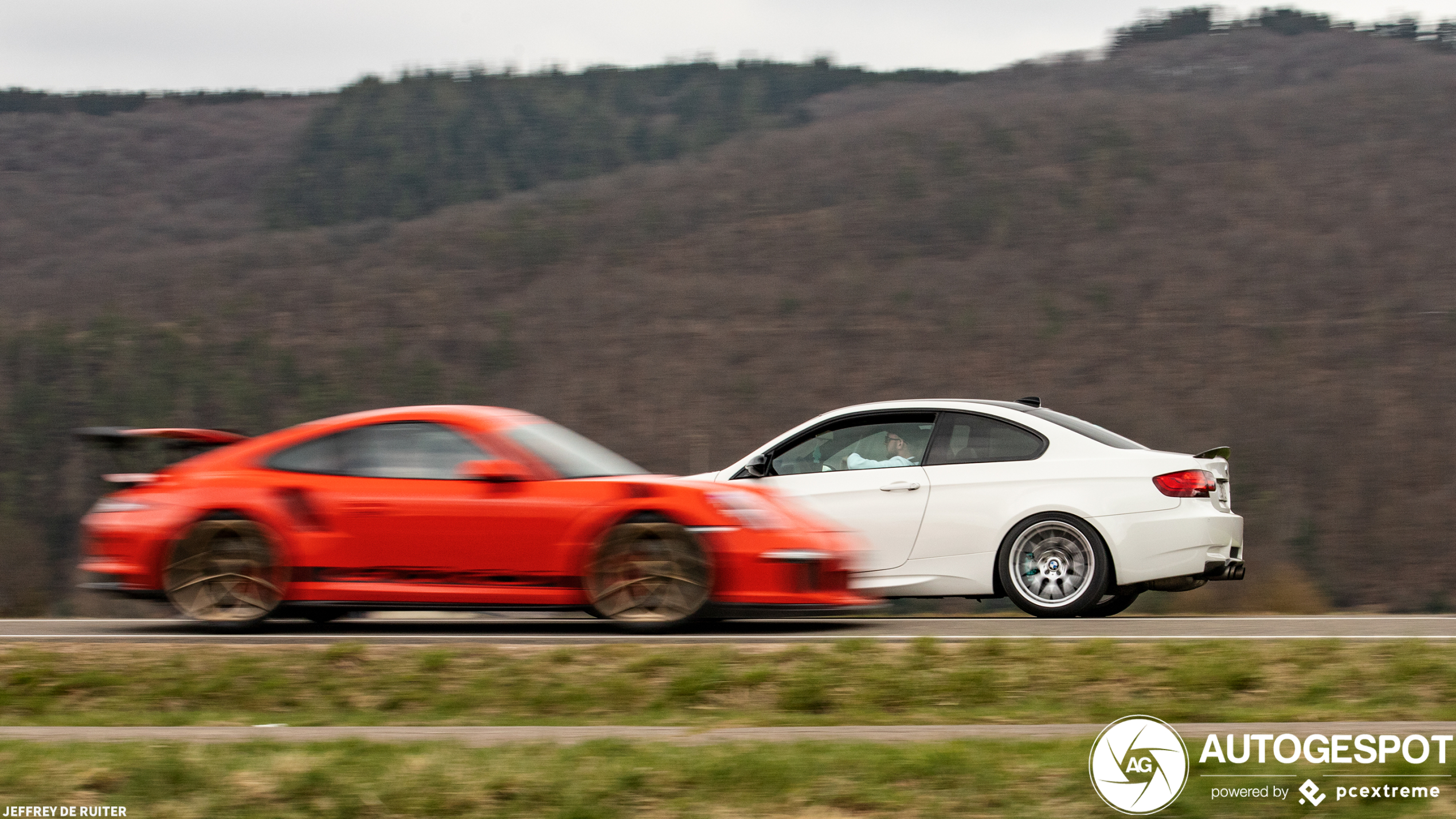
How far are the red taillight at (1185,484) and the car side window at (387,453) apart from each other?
4.39 meters

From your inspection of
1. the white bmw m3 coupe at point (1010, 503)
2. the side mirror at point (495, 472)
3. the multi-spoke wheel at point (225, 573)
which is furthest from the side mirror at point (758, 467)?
the multi-spoke wheel at point (225, 573)

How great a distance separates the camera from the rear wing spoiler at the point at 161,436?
9273 mm

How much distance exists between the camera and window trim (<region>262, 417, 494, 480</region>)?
895cm

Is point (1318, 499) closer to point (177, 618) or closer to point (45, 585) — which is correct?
point (45, 585)

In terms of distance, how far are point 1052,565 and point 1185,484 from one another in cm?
101

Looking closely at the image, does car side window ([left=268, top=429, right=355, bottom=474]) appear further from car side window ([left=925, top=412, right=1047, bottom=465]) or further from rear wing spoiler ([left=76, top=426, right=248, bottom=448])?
car side window ([left=925, top=412, right=1047, bottom=465])

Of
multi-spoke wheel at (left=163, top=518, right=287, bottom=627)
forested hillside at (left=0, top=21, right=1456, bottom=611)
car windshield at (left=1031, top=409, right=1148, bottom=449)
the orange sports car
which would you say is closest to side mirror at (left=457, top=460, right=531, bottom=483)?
the orange sports car

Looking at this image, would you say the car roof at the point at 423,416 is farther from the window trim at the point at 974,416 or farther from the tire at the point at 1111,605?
the tire at the point at 1111,605

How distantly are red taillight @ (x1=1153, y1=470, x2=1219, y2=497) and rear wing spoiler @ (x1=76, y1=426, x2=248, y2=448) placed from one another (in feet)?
19.3

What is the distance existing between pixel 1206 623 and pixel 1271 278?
2747 inches

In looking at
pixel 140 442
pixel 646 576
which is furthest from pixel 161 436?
pixel 646 576

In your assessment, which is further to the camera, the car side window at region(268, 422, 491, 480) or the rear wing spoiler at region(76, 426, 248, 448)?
the rear wing spoiler at region(76, 426, 248, 448)

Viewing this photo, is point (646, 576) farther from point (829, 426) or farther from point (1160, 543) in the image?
point (1160, 543)

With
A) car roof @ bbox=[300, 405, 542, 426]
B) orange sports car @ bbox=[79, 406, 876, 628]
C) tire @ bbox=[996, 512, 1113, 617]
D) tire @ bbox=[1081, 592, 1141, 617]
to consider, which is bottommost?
tire @ bbox=[1081, 592, 1141, 617]
